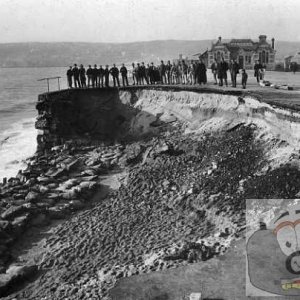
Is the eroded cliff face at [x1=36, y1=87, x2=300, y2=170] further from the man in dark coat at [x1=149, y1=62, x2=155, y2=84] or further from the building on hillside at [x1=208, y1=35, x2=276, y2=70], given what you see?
the building on hillside at [x1=208, y1=35, x2=276, y2=70]

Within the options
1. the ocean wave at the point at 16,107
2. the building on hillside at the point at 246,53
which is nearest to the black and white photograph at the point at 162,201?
the ocean wave at the point at 16,107

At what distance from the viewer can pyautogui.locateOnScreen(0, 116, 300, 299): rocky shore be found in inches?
435

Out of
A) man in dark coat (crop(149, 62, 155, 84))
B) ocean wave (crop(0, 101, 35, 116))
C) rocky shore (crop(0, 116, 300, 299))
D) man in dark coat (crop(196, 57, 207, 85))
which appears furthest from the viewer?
ocean wave (crop(0, 101, 35, 116))

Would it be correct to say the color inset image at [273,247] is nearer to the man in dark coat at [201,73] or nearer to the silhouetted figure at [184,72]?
the man in dark coat at [201,73]

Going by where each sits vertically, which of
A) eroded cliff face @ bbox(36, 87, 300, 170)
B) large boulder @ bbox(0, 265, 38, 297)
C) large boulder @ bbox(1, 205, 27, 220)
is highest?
eroded cliff face @ bbox(36, 87, 300, 170)

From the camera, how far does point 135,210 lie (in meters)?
14.5

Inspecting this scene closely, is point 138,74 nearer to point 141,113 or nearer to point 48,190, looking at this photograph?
point 141,113

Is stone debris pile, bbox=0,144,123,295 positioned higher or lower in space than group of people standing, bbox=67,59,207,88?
lower

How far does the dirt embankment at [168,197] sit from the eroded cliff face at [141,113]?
8 cm

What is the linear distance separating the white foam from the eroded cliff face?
1.67 meters

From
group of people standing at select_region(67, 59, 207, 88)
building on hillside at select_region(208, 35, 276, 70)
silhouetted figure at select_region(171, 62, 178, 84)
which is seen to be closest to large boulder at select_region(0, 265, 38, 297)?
group of people standing at select_region(67, 59, 207, 88)

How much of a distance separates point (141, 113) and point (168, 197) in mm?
9772

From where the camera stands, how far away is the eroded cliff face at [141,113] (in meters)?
17.0

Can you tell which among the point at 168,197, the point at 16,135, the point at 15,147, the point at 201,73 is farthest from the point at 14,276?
the point at 16,135
